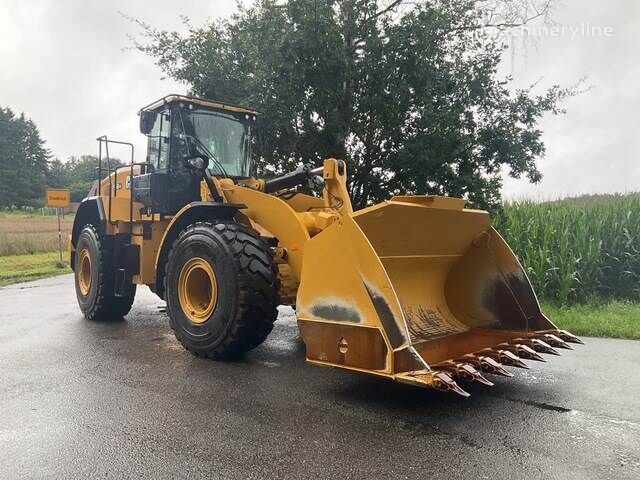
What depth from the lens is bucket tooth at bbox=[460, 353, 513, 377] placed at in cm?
404

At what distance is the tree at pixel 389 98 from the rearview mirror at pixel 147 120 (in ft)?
6.91

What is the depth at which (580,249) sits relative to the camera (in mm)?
9719

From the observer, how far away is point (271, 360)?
224 inches

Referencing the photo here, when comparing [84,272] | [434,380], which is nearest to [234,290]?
[434,380]

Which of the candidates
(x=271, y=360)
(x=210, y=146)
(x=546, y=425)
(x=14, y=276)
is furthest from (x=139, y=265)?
(x=14, y=276)

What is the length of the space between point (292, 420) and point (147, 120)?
4846mm

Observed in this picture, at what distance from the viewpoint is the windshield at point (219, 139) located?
6.79 meters

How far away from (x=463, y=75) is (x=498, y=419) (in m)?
7.53

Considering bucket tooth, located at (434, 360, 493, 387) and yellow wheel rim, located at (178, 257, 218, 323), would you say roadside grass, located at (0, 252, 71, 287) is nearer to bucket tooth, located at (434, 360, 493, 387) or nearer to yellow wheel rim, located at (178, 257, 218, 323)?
yellow wheel rim, located at (178, 257, 218, 323)

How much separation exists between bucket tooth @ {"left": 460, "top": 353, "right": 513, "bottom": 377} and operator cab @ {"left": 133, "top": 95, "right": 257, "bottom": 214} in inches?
152

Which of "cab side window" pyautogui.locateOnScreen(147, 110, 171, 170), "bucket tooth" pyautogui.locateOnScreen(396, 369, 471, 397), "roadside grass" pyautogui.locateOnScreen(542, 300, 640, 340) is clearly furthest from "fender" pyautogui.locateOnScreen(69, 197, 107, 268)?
"roadside grass" pyautogui.locateOnScreen(542, 300, 640, 340)

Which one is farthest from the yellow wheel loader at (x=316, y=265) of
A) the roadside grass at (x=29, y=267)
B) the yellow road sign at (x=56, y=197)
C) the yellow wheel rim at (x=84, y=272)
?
the yellow road sign at (x=56, y=197)

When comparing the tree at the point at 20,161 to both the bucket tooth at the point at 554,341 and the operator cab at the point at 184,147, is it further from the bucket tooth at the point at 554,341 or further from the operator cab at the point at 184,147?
the bucket tooth at the point at 554,341

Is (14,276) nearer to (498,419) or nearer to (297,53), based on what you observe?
(297,53)
